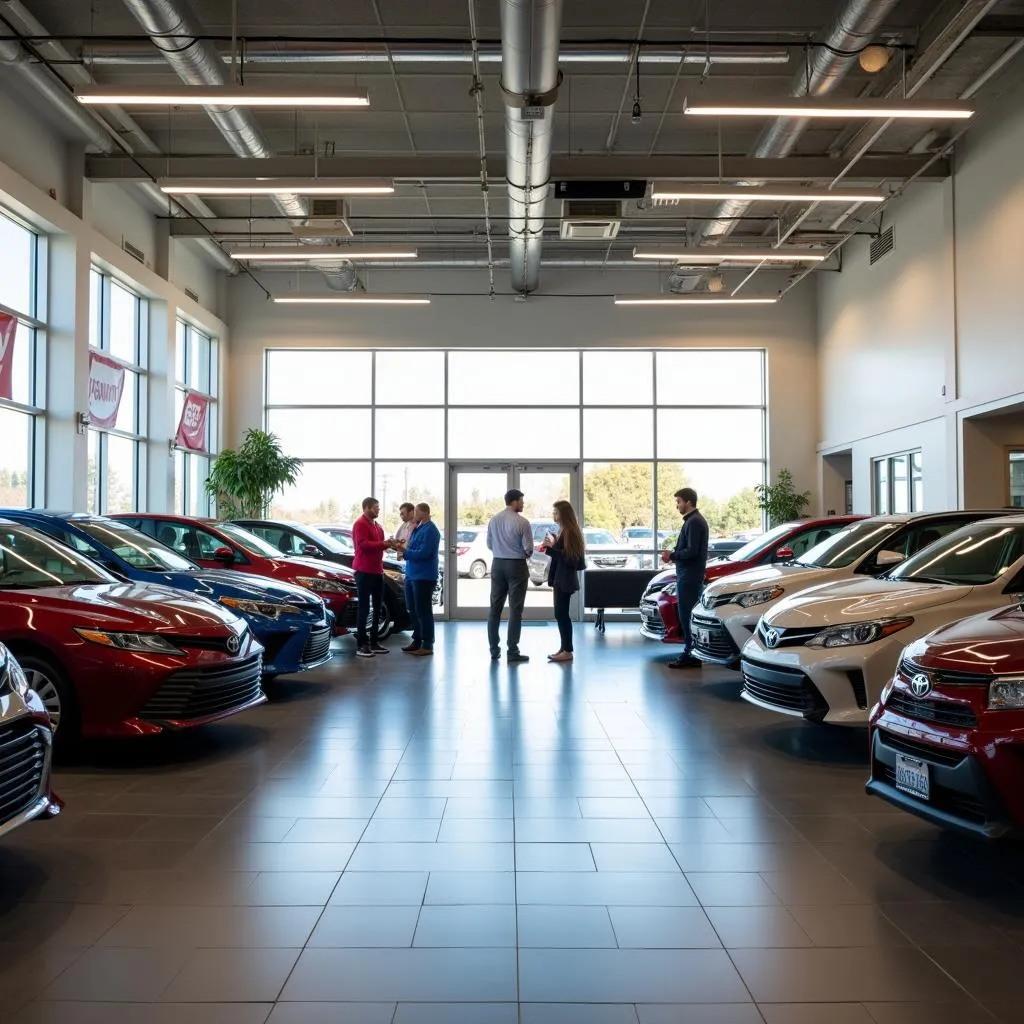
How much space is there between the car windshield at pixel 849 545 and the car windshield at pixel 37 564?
5.18 metres

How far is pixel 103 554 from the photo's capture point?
6438 millimetres

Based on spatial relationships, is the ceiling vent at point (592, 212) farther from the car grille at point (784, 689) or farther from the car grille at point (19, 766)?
the car grille at point (19, 766)

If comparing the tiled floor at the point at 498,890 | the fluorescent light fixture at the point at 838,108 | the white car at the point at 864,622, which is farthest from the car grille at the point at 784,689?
the fluorescent light fixture at the point at 838,108

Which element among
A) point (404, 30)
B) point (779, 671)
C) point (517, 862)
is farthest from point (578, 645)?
point (517, 862)

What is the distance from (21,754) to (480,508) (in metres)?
12.9

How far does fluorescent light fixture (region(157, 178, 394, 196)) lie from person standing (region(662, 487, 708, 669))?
4390 millimetres

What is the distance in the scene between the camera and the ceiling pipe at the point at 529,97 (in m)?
6.51

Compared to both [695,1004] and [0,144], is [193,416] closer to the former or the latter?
[0,144]

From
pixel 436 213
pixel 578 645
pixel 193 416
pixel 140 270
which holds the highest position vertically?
pixel 436 213

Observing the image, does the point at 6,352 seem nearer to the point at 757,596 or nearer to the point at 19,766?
the point at 757,596

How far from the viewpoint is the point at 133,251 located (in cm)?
1330

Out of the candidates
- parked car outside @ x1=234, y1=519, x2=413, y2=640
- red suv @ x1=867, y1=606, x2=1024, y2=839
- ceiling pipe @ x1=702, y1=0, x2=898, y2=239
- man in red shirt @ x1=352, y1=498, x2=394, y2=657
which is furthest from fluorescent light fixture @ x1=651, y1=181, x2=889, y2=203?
red suv @ x1=867, y1=606, x2=1024, y2=839

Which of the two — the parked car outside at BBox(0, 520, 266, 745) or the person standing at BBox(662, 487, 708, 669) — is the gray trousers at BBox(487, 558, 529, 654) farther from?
the parked car outside at BBox(0, 520, 266, 745)

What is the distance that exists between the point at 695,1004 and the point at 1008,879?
1604 millimetres
